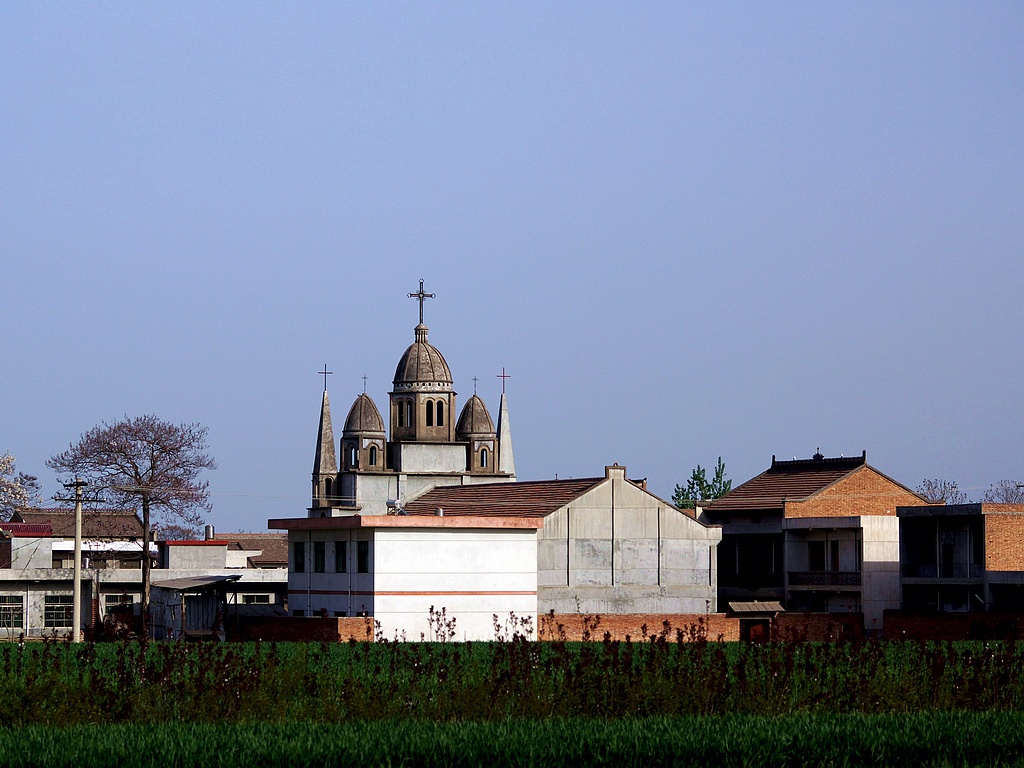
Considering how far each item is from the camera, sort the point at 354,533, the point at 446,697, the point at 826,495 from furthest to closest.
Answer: the point at 826,495 → the point at 354,533 → the point at 446,697

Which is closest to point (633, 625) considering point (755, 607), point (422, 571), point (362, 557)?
point (422, 571)

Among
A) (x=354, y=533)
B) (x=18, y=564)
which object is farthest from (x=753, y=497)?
(x=18, y=564)

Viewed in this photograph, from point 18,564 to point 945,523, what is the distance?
4373 centimetres

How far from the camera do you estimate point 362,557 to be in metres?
47.0

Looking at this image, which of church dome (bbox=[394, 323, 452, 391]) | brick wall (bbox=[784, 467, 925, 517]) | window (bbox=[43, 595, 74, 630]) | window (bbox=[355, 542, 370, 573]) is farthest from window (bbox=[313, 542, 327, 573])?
church dome (bbox=[394, 323, 452, 391])

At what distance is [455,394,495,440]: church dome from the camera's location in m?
105

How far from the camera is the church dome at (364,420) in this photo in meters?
102

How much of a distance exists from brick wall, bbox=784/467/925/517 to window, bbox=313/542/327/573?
2444cm

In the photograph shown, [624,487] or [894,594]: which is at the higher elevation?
[624,487]

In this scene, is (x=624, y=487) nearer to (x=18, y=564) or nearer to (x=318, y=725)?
(x=18, y=564)

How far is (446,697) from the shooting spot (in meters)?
20.5

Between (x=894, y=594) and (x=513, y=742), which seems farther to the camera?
(x=894, y=594)

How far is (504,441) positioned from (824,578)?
180ft

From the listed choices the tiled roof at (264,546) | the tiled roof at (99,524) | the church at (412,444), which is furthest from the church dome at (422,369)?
the tiled roof at (99,524)
